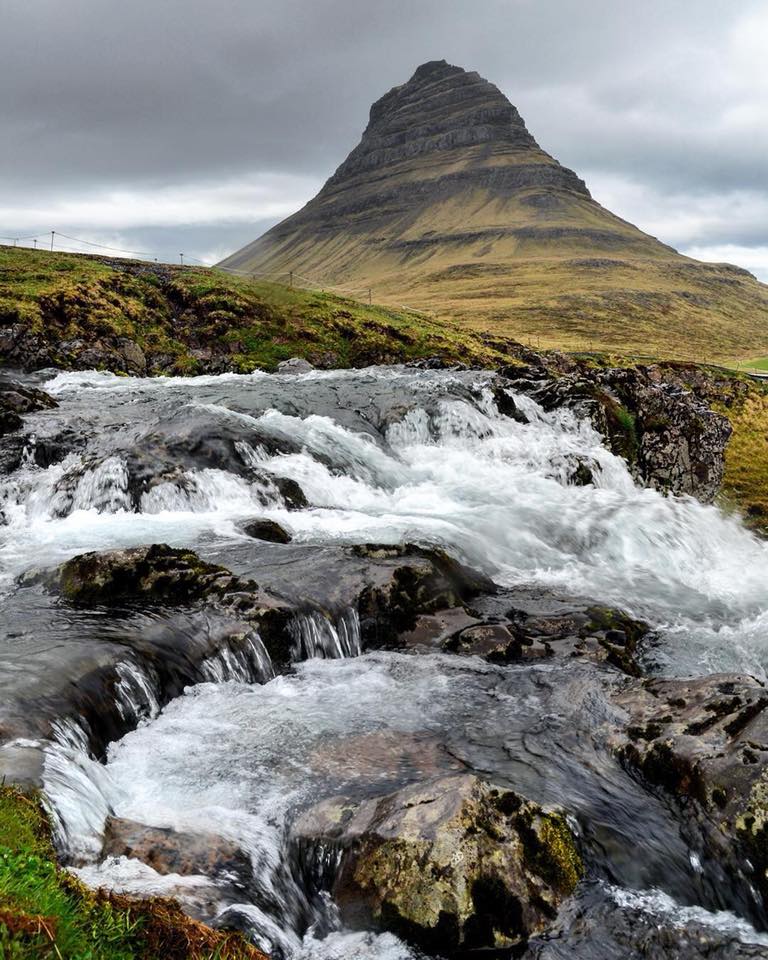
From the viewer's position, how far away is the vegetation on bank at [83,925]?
3.59 m

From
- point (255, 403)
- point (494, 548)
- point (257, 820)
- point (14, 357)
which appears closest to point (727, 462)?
point (494, 548)

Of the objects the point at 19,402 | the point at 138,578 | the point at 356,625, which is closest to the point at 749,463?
the point at 356,625

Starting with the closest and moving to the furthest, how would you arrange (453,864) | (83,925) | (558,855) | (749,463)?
(83,925) → (453,864) → (558,855) → (749,463)

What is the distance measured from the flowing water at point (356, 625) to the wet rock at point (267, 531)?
15.3 inches

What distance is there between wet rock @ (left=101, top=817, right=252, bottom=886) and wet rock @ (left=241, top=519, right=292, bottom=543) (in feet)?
33.3

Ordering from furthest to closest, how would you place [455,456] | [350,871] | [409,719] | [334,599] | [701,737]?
1. [455,456]
2. [334,599]
3. [409,719]
4. [701,737]
5. [350,871]

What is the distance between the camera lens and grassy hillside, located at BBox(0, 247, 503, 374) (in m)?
48.5

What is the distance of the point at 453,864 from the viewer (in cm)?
623

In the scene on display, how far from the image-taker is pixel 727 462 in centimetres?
3300

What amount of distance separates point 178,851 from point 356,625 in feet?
21.6

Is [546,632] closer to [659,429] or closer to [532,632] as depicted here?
[532,632]

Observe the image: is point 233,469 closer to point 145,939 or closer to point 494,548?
point 494,548

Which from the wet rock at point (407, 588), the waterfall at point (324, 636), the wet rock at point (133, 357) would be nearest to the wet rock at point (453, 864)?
the waterfall at point (324, 636)

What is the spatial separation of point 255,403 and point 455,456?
10.4m
